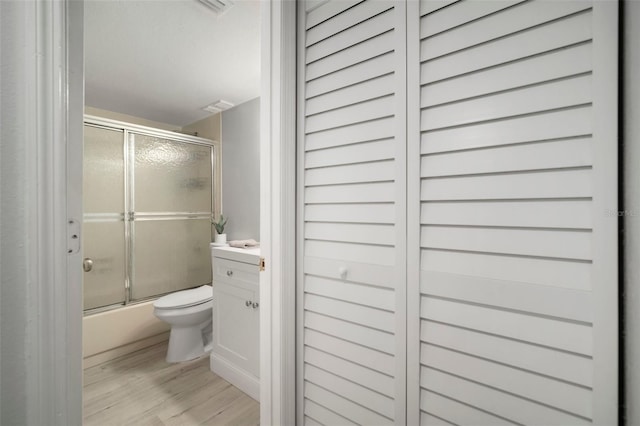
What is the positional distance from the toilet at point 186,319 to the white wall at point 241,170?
0.72 metres

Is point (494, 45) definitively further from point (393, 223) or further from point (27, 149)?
point (27, 149)

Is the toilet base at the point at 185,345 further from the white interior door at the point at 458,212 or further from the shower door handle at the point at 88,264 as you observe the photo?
the white interior door at the point at 458,212

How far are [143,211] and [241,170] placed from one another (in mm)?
970

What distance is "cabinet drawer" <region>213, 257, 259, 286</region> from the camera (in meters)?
1.75

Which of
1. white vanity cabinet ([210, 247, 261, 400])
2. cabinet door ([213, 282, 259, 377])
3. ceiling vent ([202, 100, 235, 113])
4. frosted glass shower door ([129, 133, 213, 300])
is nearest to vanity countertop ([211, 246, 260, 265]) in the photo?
white vanity cabinet ([210, 247, 261, 400])

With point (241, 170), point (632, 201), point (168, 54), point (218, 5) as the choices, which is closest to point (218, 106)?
point (241, 170)

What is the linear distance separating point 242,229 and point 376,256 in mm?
2043

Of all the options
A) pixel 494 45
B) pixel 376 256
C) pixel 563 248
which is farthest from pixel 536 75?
pixel 376 256

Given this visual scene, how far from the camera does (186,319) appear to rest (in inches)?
85.4

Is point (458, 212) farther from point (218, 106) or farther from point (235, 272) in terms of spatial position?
point (218, 106)

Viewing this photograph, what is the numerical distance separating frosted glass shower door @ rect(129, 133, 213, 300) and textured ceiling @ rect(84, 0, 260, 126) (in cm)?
43

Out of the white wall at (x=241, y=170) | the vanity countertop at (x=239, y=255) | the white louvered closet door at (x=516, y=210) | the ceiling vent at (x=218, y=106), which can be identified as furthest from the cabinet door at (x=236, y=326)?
the ceiling vent at (x=218, y=106)

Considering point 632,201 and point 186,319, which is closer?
point 632,201

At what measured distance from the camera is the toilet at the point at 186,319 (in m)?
2.13
